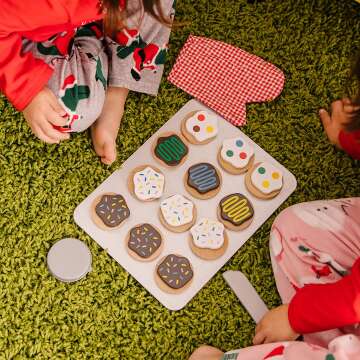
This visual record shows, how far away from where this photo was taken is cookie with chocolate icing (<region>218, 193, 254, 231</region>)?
1.30 metres

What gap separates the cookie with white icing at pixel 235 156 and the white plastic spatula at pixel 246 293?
0.21 meters

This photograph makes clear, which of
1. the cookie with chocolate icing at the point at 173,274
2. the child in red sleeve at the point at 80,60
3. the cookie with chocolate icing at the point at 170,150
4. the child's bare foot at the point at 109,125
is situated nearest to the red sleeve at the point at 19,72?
the child in red sleeve at the point at 80,60

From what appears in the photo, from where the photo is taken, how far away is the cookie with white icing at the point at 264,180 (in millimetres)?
1333

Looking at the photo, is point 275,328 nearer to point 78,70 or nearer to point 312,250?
point 312,250

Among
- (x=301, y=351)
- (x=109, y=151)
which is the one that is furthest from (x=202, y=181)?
(x=301, y=351)

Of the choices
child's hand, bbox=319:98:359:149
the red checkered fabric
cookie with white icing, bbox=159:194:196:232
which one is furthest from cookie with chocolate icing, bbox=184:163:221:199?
child's hand, bbox=319:98:359:149

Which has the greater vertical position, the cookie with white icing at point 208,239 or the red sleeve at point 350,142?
the red sleeve at point 350,142

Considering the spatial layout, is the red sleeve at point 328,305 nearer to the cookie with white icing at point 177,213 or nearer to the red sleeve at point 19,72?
the cookie with white icing at point 177,213

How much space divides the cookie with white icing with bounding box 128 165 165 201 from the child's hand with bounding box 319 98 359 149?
37cm

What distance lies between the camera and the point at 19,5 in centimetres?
101

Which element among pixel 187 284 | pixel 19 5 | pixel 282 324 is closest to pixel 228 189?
pixel 187 284

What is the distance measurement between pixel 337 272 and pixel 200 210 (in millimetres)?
304

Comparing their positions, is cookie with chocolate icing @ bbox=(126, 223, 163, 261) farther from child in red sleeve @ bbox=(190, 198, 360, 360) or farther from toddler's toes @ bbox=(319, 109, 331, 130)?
toddler's toes @ bbox=(319, 109, 331, 130)

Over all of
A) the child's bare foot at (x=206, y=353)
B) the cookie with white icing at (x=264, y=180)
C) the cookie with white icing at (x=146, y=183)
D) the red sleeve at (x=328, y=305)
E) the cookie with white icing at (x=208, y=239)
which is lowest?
the child's bare foot at (x=206, y=353)
